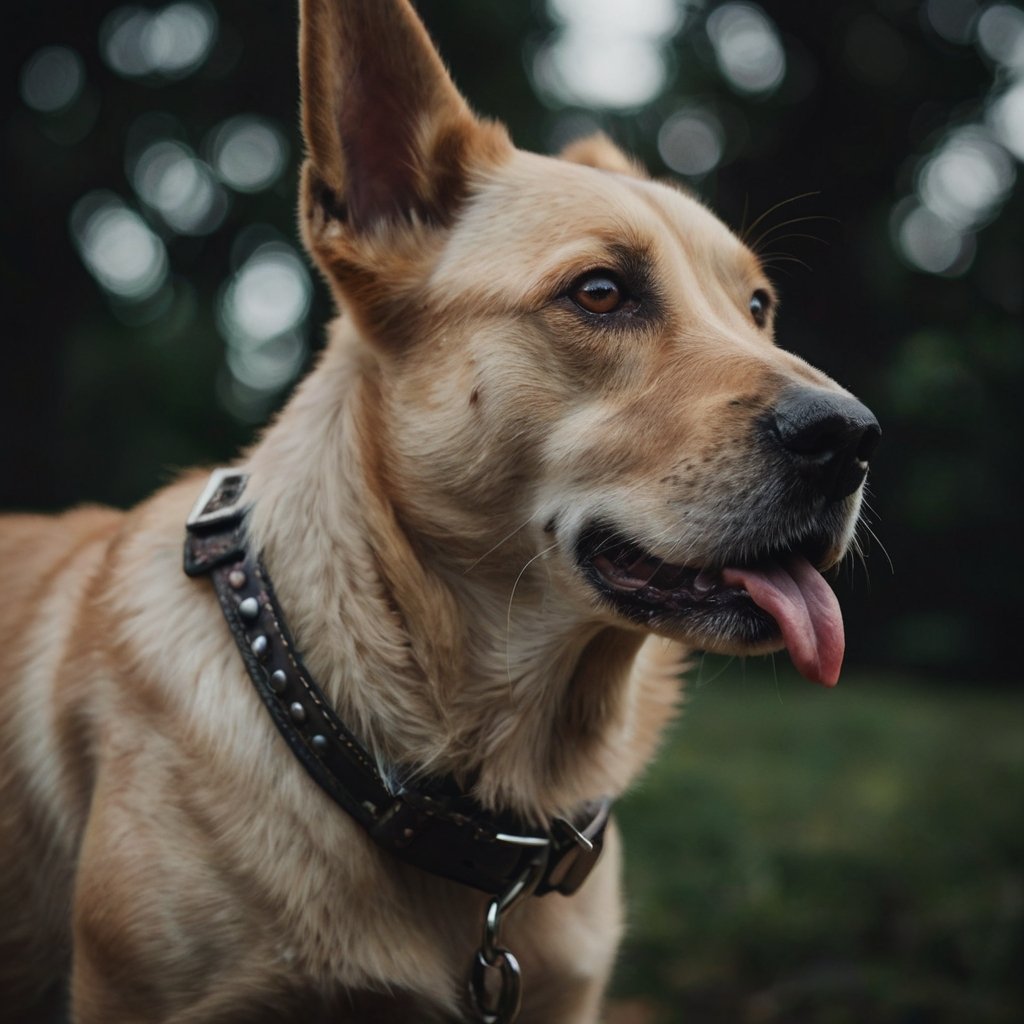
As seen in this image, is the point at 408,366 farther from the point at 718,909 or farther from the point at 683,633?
the point at 718,909

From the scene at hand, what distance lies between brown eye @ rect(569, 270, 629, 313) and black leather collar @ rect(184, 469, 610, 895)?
871mm

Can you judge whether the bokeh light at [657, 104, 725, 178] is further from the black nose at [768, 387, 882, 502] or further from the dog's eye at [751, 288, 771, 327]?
the black nose at [768, 387, 882, 502]

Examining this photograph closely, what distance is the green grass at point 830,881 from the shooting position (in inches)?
140

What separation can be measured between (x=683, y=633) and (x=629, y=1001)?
2.04 meters

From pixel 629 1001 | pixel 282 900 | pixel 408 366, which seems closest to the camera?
pixel 282 900

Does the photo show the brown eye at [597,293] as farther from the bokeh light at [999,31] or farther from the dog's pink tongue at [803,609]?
the bokeh light at [999,31]

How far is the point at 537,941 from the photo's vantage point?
2.30m

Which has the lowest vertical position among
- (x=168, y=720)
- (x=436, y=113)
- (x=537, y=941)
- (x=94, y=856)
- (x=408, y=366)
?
(x=537, y=941)

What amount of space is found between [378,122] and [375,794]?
1520mm

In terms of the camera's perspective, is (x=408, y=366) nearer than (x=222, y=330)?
Yes

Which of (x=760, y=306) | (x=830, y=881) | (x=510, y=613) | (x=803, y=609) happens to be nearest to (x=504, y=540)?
(x=510, y=613)

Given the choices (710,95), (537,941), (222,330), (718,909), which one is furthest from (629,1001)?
(710,95)

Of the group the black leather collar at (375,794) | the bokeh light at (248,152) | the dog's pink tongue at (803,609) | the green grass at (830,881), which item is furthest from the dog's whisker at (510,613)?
the bokeh light at (248,152)

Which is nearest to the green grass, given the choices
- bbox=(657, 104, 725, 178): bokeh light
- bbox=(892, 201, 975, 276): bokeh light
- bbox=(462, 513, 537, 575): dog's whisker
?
bbox=(462, 513, 537, 575): dog's whisker
